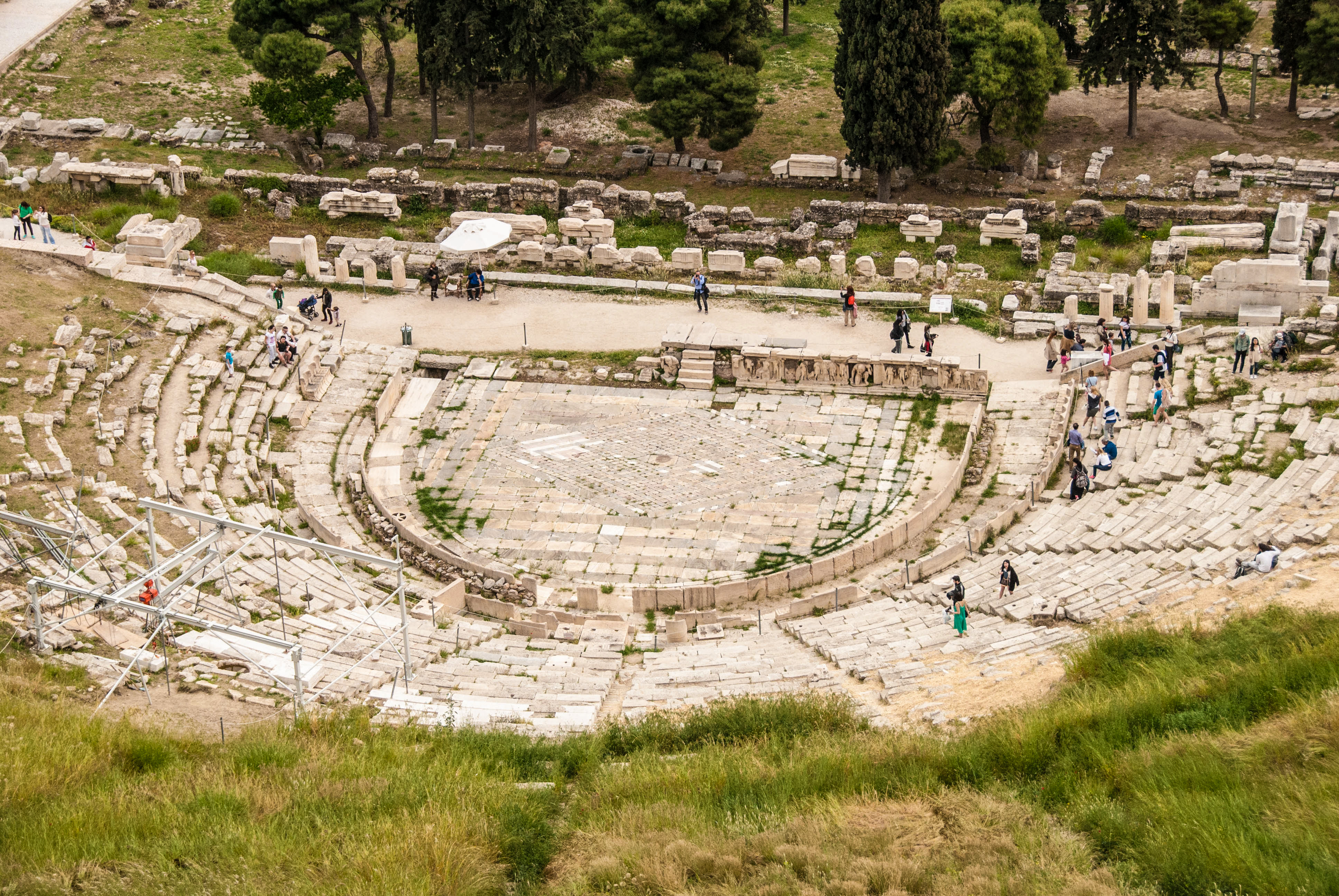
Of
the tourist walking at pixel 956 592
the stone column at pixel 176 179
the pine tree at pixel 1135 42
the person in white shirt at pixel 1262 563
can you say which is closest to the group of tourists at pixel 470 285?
the stone column at pixel 176 179

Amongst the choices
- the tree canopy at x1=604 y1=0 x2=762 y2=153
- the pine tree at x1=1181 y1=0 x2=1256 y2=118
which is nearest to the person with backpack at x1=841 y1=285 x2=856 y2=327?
the tree canopy at x1=604 y1=0 x2=762 y2=153

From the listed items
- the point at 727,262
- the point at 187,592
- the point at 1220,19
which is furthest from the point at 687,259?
the point at 1220,19

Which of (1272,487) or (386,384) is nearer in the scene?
(1272,487)

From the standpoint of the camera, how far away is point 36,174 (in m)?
Answer: 50.4

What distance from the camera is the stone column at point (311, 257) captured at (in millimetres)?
45125

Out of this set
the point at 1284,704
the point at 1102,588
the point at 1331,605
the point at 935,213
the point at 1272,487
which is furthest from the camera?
the point at 935,213

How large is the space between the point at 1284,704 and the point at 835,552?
1215 cm

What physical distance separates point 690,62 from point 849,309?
15.0 meters

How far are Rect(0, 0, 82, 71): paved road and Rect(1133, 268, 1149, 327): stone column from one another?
135 feet

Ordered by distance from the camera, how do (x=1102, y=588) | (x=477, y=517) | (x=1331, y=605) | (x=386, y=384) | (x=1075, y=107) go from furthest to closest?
(x=1075, y=107) < (x=386, y=384) < (x=477, y=517) < (x=1102, y=588) < (x=1331, y=605)

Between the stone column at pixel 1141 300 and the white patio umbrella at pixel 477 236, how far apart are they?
657 inches

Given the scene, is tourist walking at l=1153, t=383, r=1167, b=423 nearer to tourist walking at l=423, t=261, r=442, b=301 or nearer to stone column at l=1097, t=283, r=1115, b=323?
stone column at l=1097, t=283, r=1115, b=323

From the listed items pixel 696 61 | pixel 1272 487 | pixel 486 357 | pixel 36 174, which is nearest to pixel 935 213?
pixel 696 61

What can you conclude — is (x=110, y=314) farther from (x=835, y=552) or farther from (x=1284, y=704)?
(x=1284, y=704)
